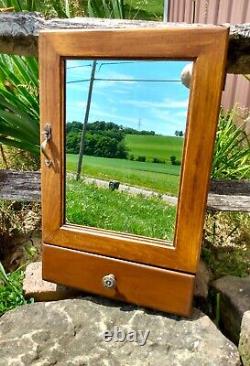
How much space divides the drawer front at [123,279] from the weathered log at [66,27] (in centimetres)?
70

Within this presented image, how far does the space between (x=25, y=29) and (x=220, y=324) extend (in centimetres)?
125

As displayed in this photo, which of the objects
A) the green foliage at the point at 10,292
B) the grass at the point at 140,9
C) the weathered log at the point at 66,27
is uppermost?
the grass at the point at 140,9

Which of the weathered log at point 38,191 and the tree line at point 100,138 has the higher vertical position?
the tree line at point 100,138

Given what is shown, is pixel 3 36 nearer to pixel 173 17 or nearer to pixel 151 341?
pixel 151 341

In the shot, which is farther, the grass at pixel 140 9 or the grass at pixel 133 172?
the grass at pixel 140 9

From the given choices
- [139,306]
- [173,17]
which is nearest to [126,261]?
[139,306]

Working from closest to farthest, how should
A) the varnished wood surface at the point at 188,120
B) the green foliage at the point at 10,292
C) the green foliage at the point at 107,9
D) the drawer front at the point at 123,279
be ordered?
the varnished wood surface at the point at 188,120 → the drawer front at the point at 123,279 → the green foliage at the point at 10,292 → the green foliage at the point at 107,9

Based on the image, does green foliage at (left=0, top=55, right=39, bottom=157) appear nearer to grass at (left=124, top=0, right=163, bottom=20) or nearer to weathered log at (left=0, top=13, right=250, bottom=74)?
weathered log at (left=0, top=13, right=250, bottom=74)

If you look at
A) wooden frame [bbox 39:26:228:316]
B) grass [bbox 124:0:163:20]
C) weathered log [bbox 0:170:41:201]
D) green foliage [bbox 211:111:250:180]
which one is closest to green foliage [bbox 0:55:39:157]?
weathered log [bbox 0:170:41:201]

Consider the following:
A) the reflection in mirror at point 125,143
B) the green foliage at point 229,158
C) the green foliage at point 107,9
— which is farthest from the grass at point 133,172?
the green foliage at point 107,9

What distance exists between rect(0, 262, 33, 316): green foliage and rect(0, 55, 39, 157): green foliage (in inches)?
21.3

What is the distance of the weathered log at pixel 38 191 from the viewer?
160 cm

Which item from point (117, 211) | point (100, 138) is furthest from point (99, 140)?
point (117, 211)

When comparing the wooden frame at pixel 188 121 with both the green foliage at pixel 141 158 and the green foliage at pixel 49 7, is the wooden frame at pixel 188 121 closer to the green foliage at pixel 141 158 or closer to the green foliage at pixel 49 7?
the green foliage at pixel 141 158
